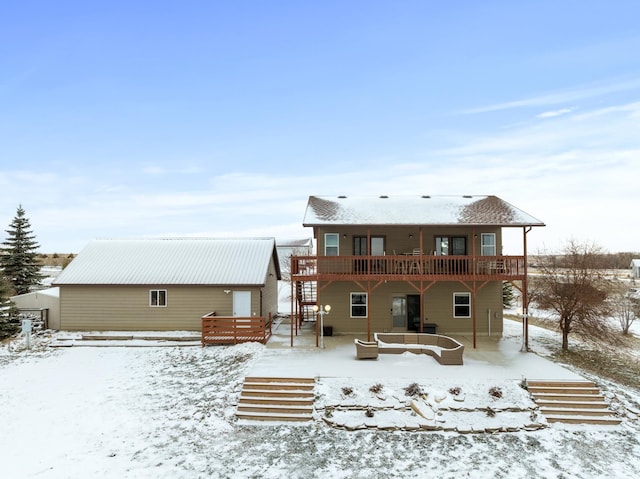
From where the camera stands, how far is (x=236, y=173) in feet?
119

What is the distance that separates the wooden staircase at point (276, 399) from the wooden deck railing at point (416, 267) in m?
5.75

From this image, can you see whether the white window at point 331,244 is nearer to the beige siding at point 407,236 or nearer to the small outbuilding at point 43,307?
the beige siding at point 407,236

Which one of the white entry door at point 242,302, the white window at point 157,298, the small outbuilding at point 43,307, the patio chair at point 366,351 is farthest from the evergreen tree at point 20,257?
the patio chair at point 366,351

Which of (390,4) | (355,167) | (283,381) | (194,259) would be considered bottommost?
(283,381)

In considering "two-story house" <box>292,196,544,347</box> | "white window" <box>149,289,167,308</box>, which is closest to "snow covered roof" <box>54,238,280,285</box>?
"white window" <box>149,289,167,308</box>

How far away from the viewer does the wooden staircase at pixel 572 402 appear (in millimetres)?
10672

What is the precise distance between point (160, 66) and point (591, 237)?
89.5 ft

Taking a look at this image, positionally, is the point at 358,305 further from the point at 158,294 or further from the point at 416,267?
the point at 158,294

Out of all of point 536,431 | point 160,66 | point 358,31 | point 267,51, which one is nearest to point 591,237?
point 536,431

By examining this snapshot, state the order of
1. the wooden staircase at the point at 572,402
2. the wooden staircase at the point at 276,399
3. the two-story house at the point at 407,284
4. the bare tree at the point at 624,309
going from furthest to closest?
the bare tree at the point at 624,309 → the two-story house at the point at 407,284 → the wooden staircase at the point at 276,399 → the wooden staircase at the point at 572,402

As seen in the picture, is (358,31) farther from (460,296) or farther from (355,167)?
(460,296)

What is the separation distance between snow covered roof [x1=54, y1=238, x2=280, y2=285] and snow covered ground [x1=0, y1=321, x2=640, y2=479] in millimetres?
5619

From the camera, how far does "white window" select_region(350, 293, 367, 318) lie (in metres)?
18.8

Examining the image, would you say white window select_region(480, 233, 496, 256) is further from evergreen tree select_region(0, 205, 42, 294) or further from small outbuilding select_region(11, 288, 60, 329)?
evergreen tree select_region(0, 205, 42, 294)
